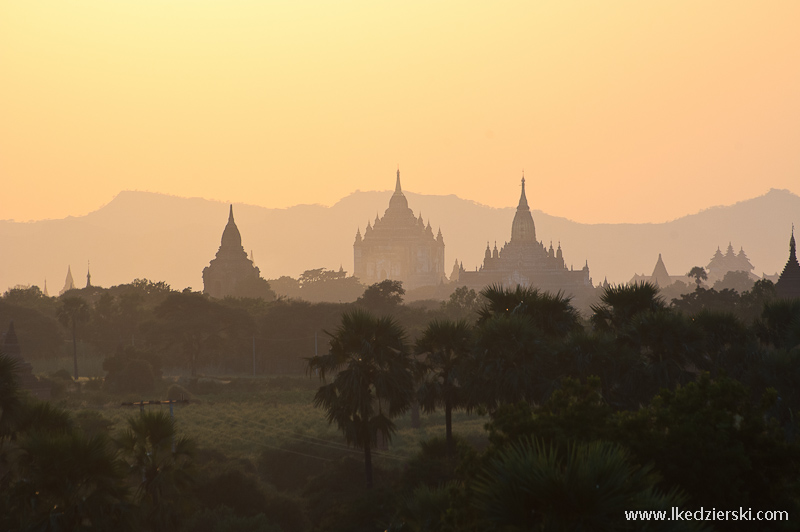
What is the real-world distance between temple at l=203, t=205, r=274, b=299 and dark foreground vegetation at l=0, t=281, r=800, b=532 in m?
92.4

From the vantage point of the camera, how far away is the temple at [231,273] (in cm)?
15338

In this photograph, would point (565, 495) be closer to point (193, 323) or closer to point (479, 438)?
point (479, 438)

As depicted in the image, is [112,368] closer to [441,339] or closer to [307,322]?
[307,322]

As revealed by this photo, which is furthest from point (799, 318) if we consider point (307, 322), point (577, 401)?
point (307, 322)

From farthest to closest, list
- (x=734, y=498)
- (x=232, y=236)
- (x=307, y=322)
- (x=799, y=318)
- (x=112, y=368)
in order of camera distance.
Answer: (x=232, y=236) < (x=307, y=322) < (x=112, y=368) < (x=799, y=318) < (x=734, y=498)

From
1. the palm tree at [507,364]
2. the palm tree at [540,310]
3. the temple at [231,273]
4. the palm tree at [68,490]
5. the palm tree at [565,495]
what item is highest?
the temple at [231,273]

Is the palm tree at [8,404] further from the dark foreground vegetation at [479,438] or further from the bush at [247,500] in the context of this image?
the bush at [247,500]

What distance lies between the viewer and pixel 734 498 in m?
18.5

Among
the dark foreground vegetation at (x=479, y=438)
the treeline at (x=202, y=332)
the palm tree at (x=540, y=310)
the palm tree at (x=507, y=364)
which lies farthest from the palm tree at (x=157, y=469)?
the treeline at (x=202, y=332)

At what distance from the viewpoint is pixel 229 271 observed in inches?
6156

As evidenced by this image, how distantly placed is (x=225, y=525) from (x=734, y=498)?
1609 centimetres

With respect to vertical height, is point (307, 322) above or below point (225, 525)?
above

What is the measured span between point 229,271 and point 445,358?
125671mm

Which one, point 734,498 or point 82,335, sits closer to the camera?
point 734,498
